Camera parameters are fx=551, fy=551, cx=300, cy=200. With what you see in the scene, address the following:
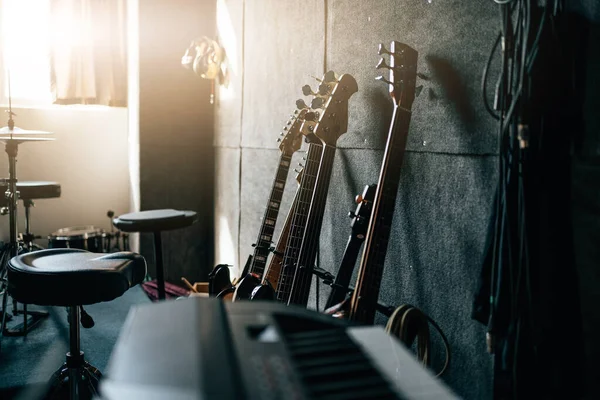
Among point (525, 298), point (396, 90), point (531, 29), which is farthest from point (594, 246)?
point (396, 90)

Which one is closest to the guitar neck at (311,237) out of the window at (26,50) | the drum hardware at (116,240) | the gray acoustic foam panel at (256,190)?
the gray acoustic foam panel at (256,190)

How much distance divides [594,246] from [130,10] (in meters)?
4.56

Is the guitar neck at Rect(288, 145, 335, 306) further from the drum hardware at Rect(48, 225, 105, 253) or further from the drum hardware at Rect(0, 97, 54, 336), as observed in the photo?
the drum hardware at Rect(48, 225, 105, 253)

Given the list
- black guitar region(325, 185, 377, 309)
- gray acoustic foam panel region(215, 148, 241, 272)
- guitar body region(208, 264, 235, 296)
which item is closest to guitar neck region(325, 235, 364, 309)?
black guitar region(325, 185, 377, 309)

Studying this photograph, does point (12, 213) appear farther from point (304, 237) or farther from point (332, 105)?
point (332, 105)

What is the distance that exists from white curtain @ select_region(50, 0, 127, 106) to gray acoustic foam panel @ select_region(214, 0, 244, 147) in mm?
1330

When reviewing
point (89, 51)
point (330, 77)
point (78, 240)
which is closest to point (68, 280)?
point (330, 77)

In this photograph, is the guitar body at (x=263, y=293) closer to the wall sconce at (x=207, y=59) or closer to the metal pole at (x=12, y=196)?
the metal pole at (x=12, y=196)

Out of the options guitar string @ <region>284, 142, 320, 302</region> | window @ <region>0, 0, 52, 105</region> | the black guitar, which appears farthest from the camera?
window @ <region>0, 0, 52, 105</region>

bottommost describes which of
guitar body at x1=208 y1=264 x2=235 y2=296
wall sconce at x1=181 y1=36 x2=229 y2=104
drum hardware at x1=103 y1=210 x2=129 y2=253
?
drum hardware at x1=103 y1=210 x2=129 y2=253

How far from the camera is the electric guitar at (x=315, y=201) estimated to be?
221 cm

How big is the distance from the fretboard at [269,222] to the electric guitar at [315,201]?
468 mm

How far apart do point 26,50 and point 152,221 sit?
355cm

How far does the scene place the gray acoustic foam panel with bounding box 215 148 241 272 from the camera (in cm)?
402
